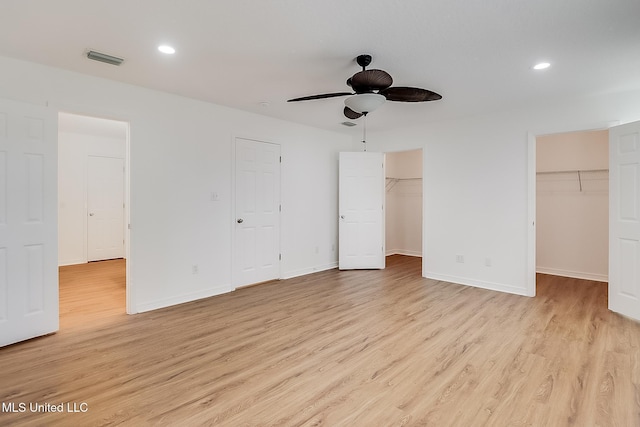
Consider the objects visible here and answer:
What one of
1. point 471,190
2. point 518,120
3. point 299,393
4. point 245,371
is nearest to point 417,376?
point 299,393

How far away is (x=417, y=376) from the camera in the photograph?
2332mm

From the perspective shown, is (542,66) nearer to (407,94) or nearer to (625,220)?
(407,94)

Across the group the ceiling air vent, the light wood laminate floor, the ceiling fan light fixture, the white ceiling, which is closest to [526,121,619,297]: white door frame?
the light wood laminate floor

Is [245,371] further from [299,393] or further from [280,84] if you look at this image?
[280,84]

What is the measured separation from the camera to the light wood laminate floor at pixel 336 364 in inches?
75.9

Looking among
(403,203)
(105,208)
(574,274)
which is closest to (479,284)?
(574,274)

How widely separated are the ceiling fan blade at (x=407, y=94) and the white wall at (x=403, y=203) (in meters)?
4.40

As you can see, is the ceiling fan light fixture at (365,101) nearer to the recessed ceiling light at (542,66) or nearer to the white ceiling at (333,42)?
the white ceiling at (333,42)

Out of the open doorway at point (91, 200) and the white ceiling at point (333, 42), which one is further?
the open doorway at point (91, 200)

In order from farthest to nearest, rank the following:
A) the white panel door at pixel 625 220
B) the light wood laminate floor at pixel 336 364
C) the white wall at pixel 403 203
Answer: the white wall at pixel 403 203 → the white panel door at pixel 625 220 → the light wood laminate floor at pixel 336 364

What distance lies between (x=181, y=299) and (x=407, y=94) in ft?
11.1

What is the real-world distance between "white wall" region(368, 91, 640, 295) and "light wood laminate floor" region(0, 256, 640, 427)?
68cm

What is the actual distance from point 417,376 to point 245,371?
1.22 metres

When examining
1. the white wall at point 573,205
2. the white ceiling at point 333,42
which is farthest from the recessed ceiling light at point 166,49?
the white wall at point 573,205
